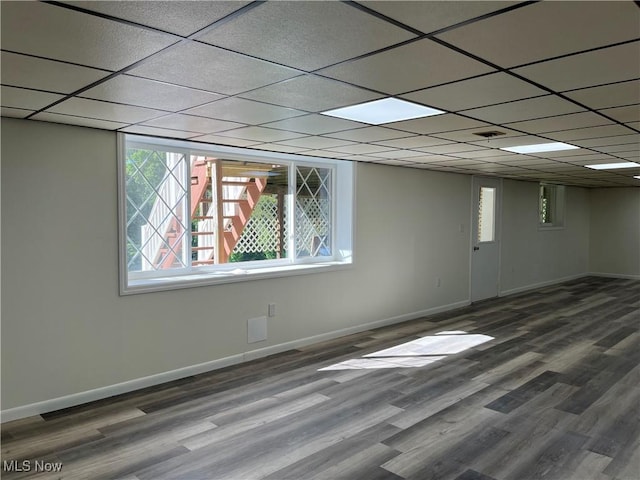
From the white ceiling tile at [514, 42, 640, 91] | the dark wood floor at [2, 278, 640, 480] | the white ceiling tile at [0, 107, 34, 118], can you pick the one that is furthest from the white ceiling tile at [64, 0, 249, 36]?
the dark wood floor at [2, 278, 640, 480]

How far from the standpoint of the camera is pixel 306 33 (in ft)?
5.37

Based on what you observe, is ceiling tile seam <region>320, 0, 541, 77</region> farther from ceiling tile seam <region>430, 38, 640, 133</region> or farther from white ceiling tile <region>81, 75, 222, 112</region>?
white ceiling tile <region>81, 75, 222, 112</region>

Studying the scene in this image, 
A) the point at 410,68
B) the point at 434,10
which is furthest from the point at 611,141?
the point at 434,10

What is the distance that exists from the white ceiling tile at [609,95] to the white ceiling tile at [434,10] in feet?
3.94

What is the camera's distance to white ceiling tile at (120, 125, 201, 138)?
3430 mm

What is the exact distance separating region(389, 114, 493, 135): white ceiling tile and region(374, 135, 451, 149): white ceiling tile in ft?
0.98

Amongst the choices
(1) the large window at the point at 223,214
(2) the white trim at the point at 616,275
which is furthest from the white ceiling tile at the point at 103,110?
(2) the white trim at the point at 616,275

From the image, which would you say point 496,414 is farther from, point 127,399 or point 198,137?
point 198,137

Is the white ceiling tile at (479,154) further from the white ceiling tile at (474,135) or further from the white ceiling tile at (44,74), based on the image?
the white ceiling tile at (44,74)

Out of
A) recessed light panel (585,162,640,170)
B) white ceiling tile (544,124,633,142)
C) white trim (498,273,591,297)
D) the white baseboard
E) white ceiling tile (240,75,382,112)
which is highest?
recessed light panel (585,162,640,170)

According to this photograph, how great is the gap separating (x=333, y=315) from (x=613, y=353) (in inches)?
115

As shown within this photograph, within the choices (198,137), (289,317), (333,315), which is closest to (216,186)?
(198,137)

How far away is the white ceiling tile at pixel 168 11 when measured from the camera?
1412 mm

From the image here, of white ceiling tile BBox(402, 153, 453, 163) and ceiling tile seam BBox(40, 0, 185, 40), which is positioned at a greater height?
white ceiling tile BBox(402, 153, 453, 163)
